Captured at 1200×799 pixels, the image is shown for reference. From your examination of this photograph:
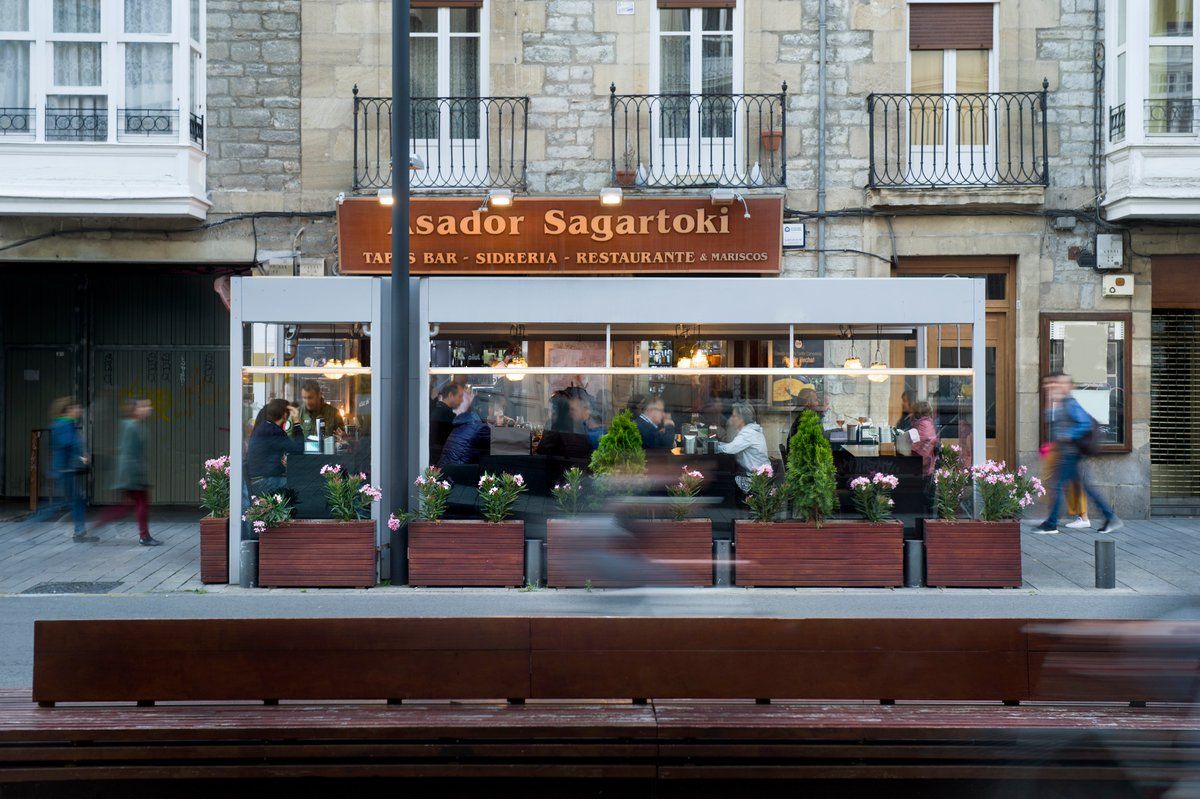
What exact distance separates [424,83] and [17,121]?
523 centimetres

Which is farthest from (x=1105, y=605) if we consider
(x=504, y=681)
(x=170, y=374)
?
(x=170, y=374)

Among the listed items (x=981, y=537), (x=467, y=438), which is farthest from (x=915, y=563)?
(x=467, y=438)

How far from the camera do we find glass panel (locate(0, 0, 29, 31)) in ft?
46.3

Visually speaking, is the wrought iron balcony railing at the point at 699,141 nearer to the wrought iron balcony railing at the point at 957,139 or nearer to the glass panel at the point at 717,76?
the glass panel at the point at 717,76

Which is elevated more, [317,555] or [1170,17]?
[1170,17]

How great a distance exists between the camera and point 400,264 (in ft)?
34.5

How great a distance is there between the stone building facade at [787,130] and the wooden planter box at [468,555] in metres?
5.79

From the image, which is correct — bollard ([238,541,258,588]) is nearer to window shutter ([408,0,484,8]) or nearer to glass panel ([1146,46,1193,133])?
window shutter ([408,0,484,8])

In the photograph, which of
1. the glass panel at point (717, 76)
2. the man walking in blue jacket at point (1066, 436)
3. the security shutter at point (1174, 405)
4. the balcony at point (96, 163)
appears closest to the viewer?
the man walking in blue jacket at point (1066, 436)

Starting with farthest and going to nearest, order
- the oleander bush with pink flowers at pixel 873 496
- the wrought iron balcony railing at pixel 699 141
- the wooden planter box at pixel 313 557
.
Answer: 1. the wrought iron balcony railing at pixel 699 141
2. the oleander bush with pink flowers at pixel 873 496
3. the wooden planter box at pixel 313 557

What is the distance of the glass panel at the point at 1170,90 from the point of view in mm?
14148

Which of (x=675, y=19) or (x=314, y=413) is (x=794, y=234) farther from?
(x=314, y=413)

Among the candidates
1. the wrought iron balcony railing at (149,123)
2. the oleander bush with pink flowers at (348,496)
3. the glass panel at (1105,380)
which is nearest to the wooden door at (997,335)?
the glass panel at (1105,380)

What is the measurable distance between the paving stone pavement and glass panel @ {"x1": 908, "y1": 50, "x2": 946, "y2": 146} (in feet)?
17.8
